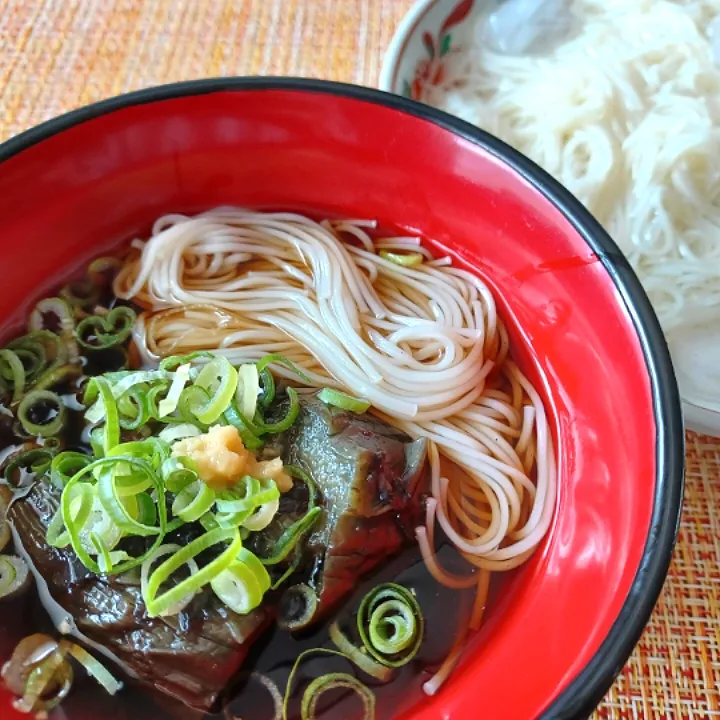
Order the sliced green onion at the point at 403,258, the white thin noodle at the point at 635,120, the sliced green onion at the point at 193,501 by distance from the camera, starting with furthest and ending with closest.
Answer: the white thin noodle at the point at 635,120 < the sliced green onion at the point at 403,258 < the sliced green onion at the point at 193,501

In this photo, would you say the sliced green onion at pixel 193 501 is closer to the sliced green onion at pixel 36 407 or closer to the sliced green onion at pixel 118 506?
the sliced green onion at pixel 118 506

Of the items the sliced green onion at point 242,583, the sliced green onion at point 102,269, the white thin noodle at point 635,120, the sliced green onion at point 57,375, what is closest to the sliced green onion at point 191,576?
the sliced green onion at point 242,583

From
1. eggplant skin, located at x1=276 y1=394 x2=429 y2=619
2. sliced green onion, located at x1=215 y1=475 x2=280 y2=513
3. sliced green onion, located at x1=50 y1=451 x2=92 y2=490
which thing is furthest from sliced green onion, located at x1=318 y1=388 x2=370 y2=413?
sliced green onion, located at x1=50 y1=451 x2=92 y2=490

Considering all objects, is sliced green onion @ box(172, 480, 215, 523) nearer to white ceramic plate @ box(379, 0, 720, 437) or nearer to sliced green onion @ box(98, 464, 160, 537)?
sliced green onion @ box(98, 464, 160, 537)

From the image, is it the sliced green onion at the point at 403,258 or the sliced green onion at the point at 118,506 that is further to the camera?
the sliced green onion at the point at 403,258

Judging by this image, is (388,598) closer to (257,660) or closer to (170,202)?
(257,660)

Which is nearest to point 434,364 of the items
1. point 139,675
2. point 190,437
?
point 190,437
